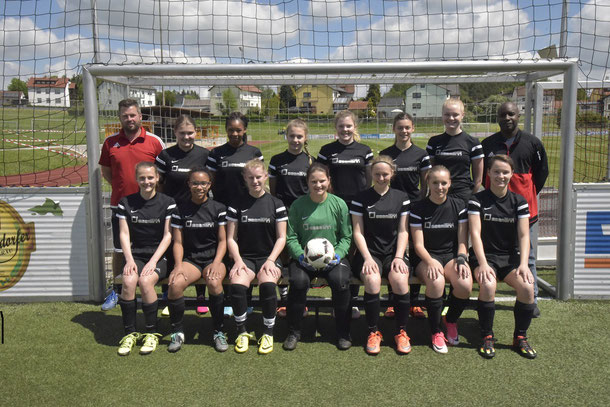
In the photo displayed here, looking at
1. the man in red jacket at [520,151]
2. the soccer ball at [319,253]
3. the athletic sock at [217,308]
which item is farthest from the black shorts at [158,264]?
the man in red jacket at [520,151]

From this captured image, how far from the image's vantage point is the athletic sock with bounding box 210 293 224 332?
3.90m

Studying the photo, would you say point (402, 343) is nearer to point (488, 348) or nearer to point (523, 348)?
point (488, 348)

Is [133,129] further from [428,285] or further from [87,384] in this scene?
[428,285]

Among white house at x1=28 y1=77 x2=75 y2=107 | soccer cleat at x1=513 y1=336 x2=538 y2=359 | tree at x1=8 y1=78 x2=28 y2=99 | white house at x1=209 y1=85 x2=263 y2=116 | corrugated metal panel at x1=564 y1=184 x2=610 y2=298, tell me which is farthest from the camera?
white house at x1=209 y1=85 x2=263 y2=116

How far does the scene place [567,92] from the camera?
4.80 meters

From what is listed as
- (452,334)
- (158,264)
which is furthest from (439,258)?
(158,264)

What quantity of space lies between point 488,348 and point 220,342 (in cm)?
220

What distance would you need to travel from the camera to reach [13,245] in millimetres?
4957

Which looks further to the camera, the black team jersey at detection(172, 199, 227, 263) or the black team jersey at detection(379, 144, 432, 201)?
the black team jersey at detection(379, 144, 432, 201)

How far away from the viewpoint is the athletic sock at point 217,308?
3.90 meters

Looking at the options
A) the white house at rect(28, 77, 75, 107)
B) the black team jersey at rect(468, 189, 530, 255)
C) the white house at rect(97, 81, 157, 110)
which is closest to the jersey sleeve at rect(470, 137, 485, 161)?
the black team jersey at rect(468, 189, 530, 255)

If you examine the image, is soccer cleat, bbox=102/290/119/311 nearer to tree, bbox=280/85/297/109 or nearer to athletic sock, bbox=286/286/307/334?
athletic sock, bbox=286/286/307/334

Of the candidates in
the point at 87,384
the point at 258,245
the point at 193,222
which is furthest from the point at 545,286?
the point at 87,384

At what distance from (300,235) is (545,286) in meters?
3.17
